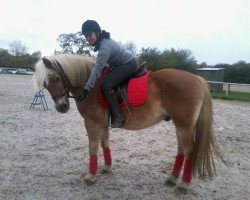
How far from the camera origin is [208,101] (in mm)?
4070

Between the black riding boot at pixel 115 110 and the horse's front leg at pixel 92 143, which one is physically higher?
the black riding boot at pixel 115 110

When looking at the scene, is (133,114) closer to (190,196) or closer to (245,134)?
(190,196)

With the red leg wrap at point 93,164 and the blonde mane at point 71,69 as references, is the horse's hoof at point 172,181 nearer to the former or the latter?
the red leg wrap at point 93,164

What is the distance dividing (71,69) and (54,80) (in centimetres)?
30

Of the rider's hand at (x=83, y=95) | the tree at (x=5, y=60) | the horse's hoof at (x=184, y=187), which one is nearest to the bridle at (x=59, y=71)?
the rider's hand at (x=83, y=95)

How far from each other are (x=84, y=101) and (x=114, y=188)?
137cm

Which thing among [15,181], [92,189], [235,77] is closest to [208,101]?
[92,189]

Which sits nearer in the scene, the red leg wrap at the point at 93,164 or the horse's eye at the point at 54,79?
the horse's eye at the point at 54,79

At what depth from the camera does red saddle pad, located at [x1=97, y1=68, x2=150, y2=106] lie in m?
3.98

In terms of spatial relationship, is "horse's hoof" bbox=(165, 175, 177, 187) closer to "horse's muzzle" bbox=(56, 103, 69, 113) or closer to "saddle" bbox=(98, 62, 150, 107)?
"saddle" bbox=(98, 62, 150, 107)

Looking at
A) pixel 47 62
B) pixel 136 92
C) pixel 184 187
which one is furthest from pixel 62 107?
pixel 184 187

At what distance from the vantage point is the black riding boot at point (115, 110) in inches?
156

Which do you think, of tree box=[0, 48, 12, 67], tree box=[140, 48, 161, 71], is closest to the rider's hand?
tree box=[140, 48, 161, 71]

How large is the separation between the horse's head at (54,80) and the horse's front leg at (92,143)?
1.53ft
